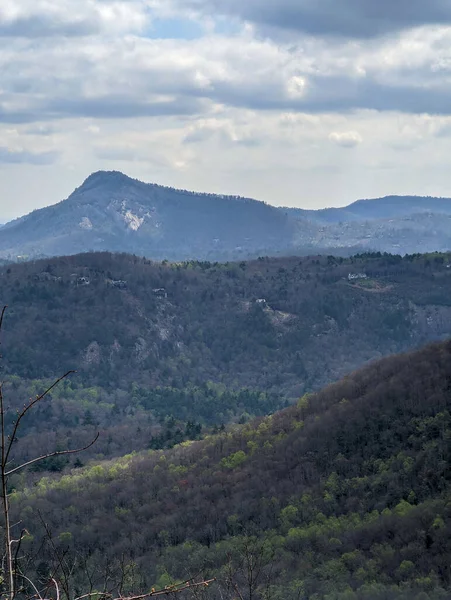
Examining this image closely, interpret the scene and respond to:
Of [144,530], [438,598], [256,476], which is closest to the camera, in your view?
[438,598]

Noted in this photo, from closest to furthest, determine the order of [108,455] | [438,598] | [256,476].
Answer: [438,598] < [256,476] < [108,455]

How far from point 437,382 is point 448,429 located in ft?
49.8

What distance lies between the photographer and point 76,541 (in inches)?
4680

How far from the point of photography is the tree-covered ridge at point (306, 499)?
9044cm

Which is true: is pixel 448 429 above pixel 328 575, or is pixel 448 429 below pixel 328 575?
above

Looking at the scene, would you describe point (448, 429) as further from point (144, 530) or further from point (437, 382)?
point (144, 530)

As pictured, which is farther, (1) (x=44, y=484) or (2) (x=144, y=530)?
(1) (x=44, y=484)

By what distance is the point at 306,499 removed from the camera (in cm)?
11688

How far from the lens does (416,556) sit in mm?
90000

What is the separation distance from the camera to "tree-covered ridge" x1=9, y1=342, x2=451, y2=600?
90.4 m

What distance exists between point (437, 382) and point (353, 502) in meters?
29.1

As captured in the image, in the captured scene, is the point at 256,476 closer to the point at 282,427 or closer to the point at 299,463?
the point at 299,463

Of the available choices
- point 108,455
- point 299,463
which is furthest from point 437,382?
point 108,455

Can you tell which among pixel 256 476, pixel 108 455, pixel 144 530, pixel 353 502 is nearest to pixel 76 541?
pixel 144 530
